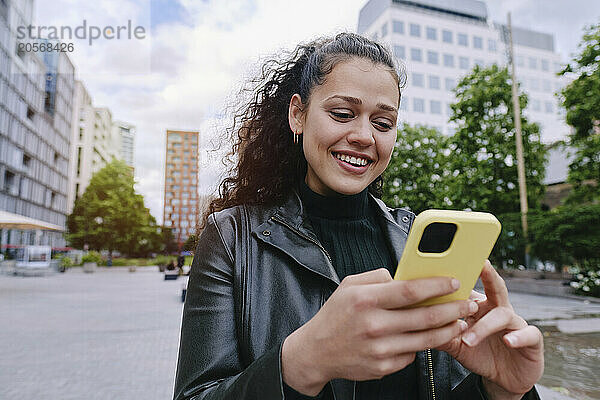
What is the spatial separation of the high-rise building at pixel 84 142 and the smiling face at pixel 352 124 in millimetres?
61994

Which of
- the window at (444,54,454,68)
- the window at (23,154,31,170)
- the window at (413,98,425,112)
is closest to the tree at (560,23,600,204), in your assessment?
the window at (413,98,425,112)

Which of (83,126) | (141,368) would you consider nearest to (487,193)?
(141,368)

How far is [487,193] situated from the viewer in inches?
886

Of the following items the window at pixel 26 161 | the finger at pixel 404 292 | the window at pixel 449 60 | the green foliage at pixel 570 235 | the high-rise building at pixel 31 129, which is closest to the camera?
the finger at pixel 404 292

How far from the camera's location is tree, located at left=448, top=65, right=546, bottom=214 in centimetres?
2297

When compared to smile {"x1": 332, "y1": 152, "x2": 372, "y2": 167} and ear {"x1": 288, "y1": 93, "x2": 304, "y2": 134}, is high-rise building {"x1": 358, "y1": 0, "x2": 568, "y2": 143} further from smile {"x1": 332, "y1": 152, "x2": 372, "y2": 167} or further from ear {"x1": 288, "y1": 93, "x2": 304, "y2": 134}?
smile {"x1": 332, "y1": 152, "x2": 372, "y2": 167}

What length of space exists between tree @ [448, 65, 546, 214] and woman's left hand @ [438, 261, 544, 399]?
2277cm

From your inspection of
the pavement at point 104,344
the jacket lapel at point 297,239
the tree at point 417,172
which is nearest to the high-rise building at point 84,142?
the tree at point 417,172

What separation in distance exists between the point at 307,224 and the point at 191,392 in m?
0.61

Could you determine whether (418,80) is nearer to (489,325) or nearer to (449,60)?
(449,60)

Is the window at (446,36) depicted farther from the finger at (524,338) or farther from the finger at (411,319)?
the finger at (411,319)

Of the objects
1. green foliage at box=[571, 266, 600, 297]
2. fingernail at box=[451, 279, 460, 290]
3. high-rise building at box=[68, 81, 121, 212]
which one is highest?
high-rise building at box=[68, 81, 121, 212]

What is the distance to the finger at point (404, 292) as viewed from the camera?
0.73 metres

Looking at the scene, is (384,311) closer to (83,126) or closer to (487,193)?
(487,193)
